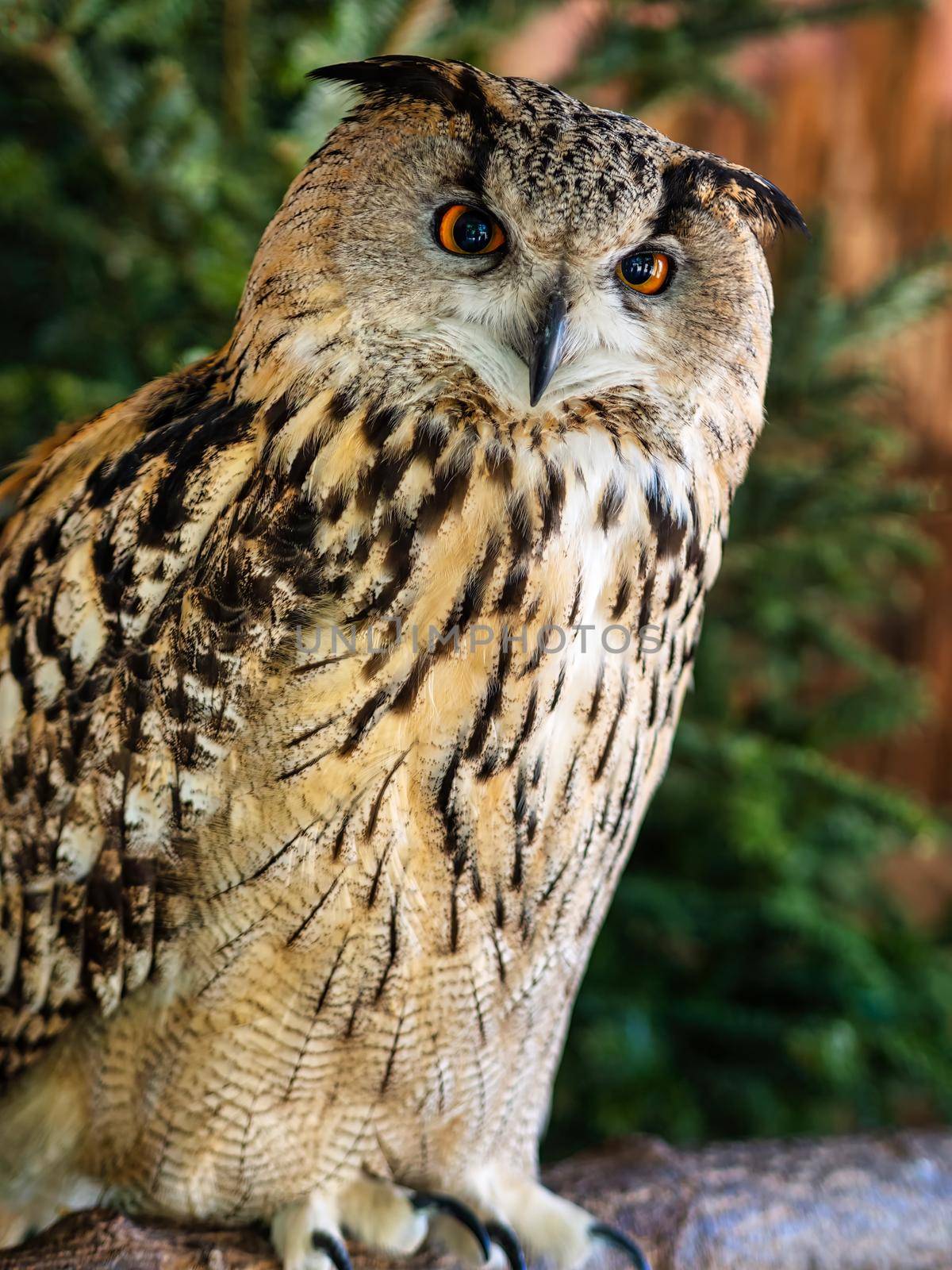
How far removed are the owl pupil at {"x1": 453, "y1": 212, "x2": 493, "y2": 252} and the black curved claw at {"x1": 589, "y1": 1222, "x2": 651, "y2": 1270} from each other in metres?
0.96

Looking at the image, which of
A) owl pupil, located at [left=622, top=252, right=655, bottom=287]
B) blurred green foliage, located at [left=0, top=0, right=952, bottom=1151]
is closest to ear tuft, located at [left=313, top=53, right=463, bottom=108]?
owl pupil, located at [left=622, top=252, right=655, bottom=287]

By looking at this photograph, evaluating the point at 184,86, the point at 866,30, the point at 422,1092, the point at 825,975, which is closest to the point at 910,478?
the point at 866,30

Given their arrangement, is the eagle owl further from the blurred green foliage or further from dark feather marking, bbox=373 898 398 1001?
the blurred green foliage

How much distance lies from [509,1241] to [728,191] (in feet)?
3.31

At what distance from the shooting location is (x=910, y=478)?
8.68 feet

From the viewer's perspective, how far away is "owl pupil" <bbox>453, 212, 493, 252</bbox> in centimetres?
79

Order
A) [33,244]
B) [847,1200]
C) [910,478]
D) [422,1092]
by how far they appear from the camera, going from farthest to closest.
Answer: [910,478], [33,244], [847,1200], [422,1092]

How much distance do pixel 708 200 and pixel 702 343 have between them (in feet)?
0.35

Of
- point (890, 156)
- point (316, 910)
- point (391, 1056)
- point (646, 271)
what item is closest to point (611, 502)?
point (646, 271)

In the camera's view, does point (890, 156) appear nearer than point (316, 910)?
No

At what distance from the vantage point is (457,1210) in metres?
1.09

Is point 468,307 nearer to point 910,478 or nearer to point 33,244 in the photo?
point 33,244

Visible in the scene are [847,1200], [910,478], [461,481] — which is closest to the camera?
[461,481]

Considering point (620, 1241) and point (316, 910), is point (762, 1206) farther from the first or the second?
point (316, 910)
